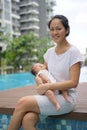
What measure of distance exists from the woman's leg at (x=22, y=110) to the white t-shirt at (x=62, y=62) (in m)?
0.38

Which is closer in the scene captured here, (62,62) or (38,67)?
(62,62)

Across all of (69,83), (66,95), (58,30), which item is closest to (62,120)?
(66,95)

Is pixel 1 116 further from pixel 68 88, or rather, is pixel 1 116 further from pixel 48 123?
pixel 68 88

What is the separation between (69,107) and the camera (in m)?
2.66

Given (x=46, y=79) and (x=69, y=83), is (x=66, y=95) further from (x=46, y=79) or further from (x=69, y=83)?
(x=46, y=79)

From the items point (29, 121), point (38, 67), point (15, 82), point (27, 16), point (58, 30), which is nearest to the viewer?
point (29, 121)

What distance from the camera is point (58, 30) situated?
2.71 metres

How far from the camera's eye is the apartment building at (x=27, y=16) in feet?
140

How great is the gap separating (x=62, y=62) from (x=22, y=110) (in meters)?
0.58

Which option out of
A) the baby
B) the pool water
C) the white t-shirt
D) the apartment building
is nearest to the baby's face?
the baby

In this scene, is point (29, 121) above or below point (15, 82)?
above

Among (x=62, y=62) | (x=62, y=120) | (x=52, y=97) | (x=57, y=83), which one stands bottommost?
(x=62, y=120)

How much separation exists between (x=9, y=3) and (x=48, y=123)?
4089 centimetres

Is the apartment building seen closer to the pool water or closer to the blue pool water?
the blue pool water
